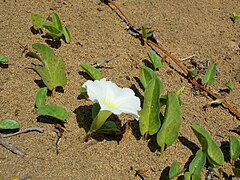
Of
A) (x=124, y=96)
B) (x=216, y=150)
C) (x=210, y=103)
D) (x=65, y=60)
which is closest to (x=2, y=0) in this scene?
(x=65, y=60)

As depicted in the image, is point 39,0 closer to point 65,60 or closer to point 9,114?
point 65,60

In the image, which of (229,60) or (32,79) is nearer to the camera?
(32,79)

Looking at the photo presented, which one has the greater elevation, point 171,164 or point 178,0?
point 178,0

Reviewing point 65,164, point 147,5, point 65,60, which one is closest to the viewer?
point 65,164

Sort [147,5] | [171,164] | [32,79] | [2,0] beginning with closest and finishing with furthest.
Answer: [171,164], [32,79], [2,0], [147,5]

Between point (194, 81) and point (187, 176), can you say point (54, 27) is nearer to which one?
point (194, 81)

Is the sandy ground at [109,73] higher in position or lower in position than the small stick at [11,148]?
higher

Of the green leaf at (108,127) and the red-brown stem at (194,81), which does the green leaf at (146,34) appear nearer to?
the red-brown stem at (194,81)

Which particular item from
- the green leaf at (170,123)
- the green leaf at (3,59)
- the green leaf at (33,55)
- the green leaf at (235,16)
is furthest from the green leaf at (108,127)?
the green leaf at (235,16)
